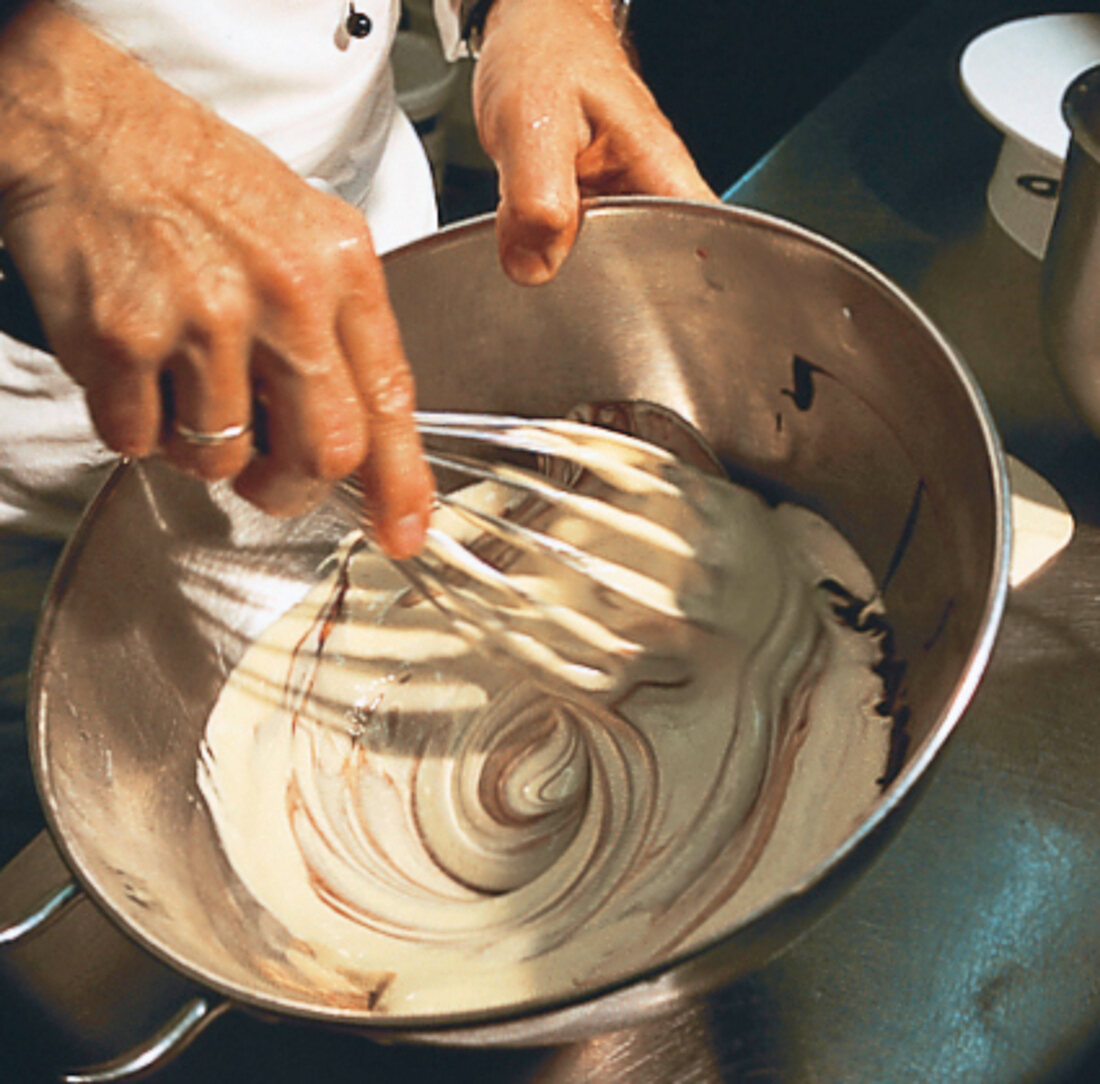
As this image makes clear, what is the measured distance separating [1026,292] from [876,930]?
0.57 meters

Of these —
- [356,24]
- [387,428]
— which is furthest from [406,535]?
[356,24]

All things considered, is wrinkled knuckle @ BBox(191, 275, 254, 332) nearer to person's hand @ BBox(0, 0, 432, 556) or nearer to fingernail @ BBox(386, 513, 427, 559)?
person's hand @ BBox(0, 0, 432, 556)

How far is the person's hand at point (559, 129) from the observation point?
65 centimetres

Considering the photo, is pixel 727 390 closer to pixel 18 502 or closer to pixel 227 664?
pixel 227 664

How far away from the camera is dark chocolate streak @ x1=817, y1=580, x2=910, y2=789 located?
56cm

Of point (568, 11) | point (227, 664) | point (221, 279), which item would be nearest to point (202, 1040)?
point (227, 664)

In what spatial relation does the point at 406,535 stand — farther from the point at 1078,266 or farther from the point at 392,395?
the point at 1078,266

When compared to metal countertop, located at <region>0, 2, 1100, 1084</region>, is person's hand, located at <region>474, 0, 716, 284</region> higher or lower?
higher

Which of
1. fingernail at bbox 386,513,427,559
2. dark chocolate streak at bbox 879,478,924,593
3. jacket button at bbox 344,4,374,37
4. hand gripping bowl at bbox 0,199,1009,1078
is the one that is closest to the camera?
hand gripping bowl at bbox 0,199,1009,1078

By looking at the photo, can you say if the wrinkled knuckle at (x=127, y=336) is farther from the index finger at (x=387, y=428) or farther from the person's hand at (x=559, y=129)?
the person's hand at (x=559, y=129)

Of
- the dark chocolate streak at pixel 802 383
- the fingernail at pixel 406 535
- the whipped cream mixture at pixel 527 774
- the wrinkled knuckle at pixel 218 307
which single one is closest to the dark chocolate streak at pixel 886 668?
the whipped cream mixture at pixel 527 774

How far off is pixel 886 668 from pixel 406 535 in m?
0.30

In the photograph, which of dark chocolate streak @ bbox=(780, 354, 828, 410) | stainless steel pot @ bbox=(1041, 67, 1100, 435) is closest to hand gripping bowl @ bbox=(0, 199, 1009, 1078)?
dark chocolate streak @ bbox=(780, 354, 828, 410)

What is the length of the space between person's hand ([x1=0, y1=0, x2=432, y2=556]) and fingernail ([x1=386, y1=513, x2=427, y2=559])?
0.05 meters
